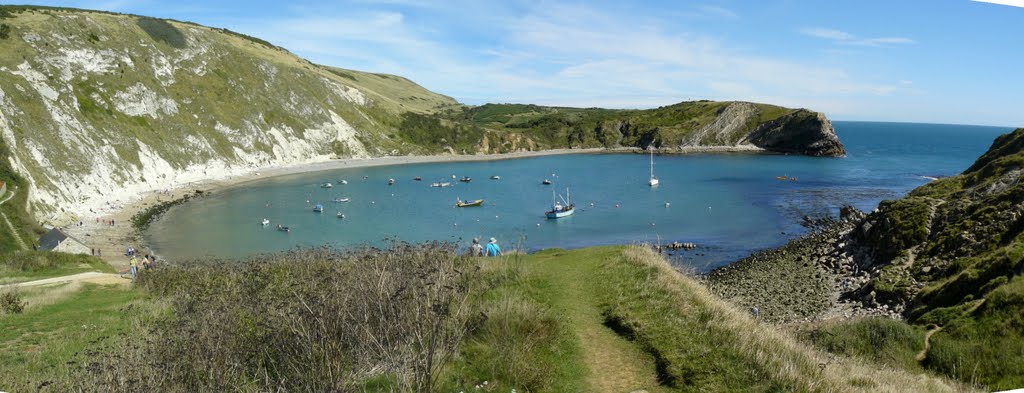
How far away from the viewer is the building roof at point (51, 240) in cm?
3647

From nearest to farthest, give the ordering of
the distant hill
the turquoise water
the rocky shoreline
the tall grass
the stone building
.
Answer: the tall grass, the rocky shoreline, the stone building, the turquoise water, the distant hill

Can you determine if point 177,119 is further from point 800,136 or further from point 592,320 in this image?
point 800,136

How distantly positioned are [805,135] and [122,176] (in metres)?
138

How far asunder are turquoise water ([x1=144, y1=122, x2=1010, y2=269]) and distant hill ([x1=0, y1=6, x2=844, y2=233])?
31.3ft

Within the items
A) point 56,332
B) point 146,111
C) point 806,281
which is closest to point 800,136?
point 806,281

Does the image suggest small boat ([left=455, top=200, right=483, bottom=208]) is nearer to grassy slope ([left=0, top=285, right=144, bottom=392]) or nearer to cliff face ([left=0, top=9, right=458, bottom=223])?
cliff face ([left=0, top=9, right=458, bottom=223])

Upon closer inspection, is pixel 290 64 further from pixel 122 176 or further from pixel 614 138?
pixel 614 138

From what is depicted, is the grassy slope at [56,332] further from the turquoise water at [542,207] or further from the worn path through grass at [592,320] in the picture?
the turquoise water at [542,207]

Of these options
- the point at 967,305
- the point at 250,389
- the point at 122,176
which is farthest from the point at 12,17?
the point at 967,305

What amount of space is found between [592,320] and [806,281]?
26735mm

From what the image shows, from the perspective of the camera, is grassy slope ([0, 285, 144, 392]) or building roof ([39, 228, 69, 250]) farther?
building roof ([39, 228, 69, 250])

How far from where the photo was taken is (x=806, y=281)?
33.6m

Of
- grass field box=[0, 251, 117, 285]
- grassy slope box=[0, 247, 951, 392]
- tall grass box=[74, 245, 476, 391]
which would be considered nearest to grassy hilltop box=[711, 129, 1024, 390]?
grassy slope box=[0, 247, 951, 392]

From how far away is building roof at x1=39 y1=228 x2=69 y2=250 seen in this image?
120 feet
